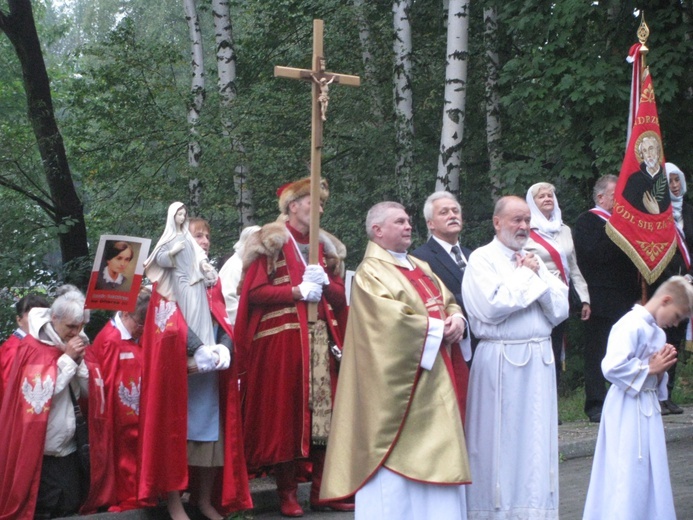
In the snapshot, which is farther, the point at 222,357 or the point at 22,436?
the point at 222,357

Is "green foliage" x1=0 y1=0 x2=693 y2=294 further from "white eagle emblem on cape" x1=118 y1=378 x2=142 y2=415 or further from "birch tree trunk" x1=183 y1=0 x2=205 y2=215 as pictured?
"white eagle emblem on cape" x1=118 y1=378 x2=142 y2=415

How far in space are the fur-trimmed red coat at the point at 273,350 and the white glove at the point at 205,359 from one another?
0.55m

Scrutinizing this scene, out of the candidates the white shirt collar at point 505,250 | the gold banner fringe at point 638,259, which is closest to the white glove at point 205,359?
the white shirt collar at point 505,250

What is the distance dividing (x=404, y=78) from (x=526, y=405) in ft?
32.2

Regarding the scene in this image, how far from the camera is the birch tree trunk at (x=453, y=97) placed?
14.5 meters

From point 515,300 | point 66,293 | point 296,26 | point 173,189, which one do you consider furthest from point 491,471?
point 296,26

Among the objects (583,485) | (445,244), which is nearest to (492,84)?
(583,485)

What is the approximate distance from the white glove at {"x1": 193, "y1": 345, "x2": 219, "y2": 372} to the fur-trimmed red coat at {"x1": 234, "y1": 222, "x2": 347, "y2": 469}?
1.81 feet

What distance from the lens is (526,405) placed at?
7105 millimetres

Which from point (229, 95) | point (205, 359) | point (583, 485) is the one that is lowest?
point (583, 485)

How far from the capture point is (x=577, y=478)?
358 inches

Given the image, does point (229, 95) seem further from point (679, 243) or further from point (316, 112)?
point (316, 112)

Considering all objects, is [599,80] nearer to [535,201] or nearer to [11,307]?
[535,201]

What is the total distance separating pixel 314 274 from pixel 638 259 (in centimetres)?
352
